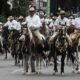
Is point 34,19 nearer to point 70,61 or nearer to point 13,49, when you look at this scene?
point 70,61

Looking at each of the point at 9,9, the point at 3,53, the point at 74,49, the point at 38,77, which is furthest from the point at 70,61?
the point at 9,9

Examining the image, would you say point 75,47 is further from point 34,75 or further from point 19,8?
point 19,8

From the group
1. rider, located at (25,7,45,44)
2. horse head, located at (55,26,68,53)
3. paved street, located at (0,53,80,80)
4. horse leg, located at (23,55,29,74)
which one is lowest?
paved street, located at (0,53,80,80)

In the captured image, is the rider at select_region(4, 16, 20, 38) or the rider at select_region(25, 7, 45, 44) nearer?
the rider at select_region(25, 7, 45, 44)

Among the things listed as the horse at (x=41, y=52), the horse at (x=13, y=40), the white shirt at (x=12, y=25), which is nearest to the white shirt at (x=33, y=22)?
the horse at (x=41, y=52)

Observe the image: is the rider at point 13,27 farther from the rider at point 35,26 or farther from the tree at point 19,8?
the tree at point 19,8

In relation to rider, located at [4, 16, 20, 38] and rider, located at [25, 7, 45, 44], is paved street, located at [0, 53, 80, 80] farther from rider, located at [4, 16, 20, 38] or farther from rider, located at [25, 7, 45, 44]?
rider, located at [4, 16, 20, 38]

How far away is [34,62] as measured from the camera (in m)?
20.2

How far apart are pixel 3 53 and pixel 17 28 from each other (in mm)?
3201

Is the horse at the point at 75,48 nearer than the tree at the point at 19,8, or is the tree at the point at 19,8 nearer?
the horse at the point at 75,48

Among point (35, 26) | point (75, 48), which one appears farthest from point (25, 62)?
point (75, 48)

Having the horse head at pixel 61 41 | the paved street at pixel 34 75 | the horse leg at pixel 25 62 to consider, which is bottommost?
the paved street at pixel 34 75

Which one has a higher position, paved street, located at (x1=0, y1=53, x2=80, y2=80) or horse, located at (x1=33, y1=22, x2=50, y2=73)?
horse, located at (x1=33, y1=22, x2=50, y2=73)

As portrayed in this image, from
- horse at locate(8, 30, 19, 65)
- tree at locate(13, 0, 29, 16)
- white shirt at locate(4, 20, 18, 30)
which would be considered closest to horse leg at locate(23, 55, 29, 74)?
horse at locate(8, 30, 19, 65)
